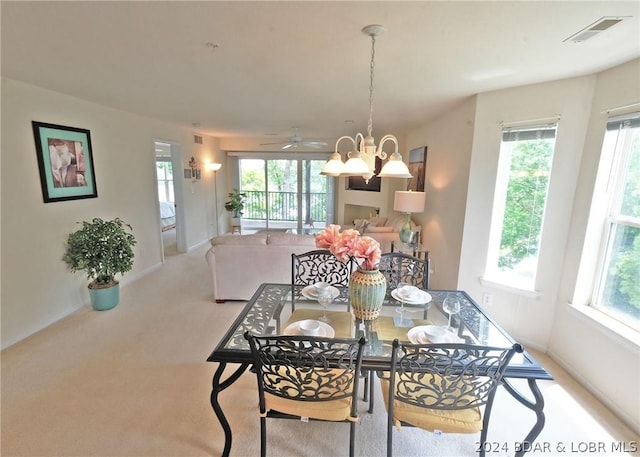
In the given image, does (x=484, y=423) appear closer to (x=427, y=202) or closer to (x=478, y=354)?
(x=478, y=354)

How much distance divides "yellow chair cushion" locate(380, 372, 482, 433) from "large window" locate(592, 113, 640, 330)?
1550 millimetres

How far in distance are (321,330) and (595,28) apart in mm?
2226

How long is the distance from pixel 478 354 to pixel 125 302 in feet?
12.8

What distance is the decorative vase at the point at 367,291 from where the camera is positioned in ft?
5.69

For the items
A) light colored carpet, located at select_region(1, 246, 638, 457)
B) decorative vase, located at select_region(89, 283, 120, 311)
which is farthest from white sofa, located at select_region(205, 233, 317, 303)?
decorative vase, located at select_region(89, 283, 120, 311)

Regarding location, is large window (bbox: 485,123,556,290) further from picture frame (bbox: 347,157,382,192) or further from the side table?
picture frame (bbox: 347,157,382,192)

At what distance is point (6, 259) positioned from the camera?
2666 millimetres

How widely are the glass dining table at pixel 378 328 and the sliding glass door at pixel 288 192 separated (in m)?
5.57

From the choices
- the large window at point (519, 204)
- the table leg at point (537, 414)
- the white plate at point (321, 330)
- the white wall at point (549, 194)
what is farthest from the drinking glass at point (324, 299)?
the large window at point (519, 204)

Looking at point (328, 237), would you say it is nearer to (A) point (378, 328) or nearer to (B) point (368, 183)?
(A) point (378, 328)

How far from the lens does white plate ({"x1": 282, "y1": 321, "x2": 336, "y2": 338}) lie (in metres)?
1.69

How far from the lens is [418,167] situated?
479 cm

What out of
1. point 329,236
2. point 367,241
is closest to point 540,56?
point 367,241

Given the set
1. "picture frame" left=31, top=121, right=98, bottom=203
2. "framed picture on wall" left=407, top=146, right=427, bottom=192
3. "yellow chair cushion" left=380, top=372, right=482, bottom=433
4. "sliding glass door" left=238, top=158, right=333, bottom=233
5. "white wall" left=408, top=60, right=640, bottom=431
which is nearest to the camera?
"yellow chair cushion" left=380, top=372, right=482, bottom=433
